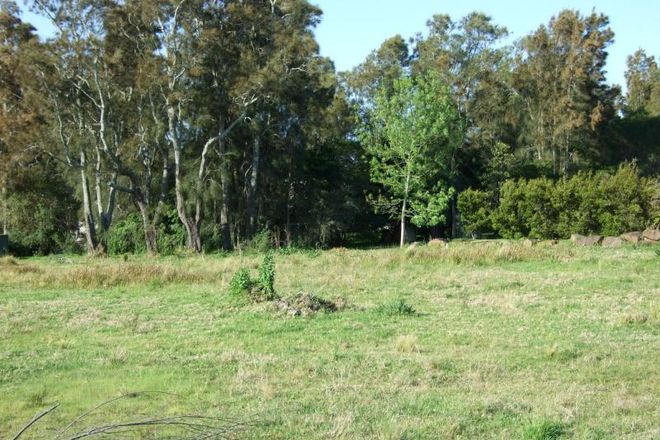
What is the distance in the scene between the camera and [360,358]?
8.44m

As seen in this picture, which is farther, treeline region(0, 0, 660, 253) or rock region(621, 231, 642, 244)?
treeline region(0, 0, 660, 253)

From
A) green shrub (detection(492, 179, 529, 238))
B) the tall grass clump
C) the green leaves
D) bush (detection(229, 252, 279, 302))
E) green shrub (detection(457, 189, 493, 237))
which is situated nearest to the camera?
bush (detection(229, 252, 279, 302))

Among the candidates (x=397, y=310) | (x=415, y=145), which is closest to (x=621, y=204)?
(x=415, y=145)

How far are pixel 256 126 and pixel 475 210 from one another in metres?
14.9

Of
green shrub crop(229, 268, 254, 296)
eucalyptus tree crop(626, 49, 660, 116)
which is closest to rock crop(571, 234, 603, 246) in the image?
green shrub crop(229, 268, 254, 296)

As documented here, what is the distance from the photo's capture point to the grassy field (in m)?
6.03

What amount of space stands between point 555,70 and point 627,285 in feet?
122

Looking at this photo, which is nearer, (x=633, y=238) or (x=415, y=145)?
(x=633, y=238)

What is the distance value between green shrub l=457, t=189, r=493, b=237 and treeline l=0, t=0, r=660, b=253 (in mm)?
1257

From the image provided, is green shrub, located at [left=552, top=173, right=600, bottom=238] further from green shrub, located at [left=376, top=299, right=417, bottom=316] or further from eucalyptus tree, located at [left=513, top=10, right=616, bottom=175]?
green shrub, located at [left=376, top=299, right=417, bottom=316]

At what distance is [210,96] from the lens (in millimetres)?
35500

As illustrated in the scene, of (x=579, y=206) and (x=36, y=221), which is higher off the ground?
(x=36, y=221)

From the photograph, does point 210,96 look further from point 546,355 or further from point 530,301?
point 546,355

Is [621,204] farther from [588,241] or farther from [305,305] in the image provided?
[305,305]
